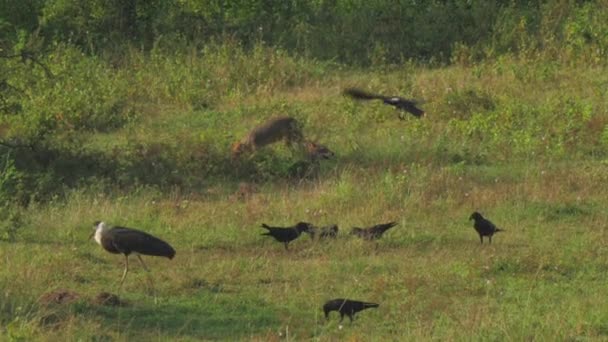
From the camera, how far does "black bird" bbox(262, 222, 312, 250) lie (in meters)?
10.4

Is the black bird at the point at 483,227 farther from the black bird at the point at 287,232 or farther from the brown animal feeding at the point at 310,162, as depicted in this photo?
the brown animal feeding at the point at 310,162

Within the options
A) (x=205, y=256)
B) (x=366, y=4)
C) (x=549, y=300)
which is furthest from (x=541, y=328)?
(x=366, y=4)

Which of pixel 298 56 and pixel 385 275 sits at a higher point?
pixel 385 275

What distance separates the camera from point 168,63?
18531mm

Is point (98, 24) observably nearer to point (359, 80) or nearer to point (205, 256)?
point (359, 80)

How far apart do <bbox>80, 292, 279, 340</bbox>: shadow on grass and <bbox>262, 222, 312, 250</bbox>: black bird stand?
4.31ft

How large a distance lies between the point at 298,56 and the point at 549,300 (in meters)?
11.2

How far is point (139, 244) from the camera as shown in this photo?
9453 mm

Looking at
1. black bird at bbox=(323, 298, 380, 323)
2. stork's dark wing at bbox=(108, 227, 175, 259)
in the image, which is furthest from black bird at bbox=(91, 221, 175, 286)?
black bird at bbox=(323, 298, 380, 323)

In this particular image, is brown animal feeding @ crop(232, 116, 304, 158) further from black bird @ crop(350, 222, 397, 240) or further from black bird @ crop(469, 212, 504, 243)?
black bird @ crop(469, 212, 504, 243)

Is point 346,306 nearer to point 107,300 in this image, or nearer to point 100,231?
point 107,300

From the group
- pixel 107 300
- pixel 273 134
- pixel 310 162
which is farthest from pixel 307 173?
pixel 107 300

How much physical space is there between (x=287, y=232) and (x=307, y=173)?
9.61 ft

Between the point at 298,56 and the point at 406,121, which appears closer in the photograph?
the point at 406,121
